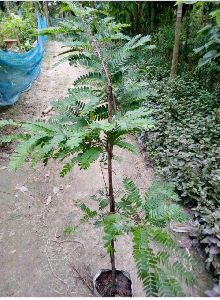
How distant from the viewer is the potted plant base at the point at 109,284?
251 cm

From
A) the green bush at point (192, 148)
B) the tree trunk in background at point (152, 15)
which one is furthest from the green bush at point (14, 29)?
the tree trunk in background at point (152, 15)

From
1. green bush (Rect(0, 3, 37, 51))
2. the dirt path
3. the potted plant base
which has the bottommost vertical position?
the dirt path

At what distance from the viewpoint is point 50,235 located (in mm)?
3473

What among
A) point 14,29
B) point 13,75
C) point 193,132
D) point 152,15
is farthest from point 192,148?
point 152,15

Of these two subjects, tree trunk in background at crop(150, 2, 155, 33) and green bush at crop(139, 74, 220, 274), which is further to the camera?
tree trunk in background at crop(150, 2, 155, 33)

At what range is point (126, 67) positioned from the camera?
1.75 metres

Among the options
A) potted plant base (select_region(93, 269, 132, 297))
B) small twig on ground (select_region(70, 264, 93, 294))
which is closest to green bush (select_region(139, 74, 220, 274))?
potted plant base (select_region(93, 269, 132, 297))

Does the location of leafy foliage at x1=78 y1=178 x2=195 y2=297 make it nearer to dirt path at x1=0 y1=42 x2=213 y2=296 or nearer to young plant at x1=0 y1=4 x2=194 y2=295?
young plant at x1=0 y1=4 x2=194 y2=295

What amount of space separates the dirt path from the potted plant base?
25 cm

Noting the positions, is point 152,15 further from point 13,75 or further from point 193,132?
point 193,132

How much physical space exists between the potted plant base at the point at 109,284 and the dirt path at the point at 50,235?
25 cm

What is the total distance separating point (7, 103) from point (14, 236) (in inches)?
154

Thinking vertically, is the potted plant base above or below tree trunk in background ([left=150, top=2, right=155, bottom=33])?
below

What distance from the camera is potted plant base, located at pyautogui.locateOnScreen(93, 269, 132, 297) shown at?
2.51m
